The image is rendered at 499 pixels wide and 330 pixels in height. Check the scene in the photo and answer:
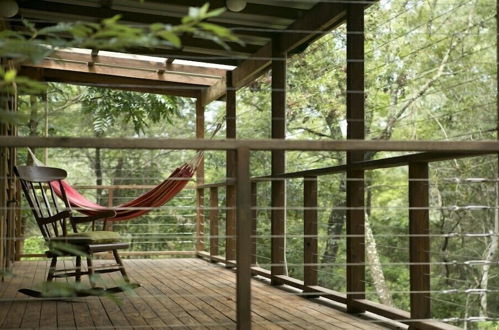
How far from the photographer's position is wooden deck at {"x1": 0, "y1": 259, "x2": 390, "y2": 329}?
3.02 metres

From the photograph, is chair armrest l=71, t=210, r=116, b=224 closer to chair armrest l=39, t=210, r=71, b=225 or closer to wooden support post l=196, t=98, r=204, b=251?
chair armrest l=39, t=210, r=71, b=225

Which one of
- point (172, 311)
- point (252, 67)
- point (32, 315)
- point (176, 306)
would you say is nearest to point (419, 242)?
point (172, 311)

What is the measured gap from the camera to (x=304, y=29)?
421 centimetres

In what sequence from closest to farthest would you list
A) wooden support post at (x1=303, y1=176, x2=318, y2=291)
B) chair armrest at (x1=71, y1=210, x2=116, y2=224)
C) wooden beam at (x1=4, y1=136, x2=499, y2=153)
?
wooden beam at (x1=4, y1=136, x2=499, y2=153) < wooden support post at (x1=303, y1=176, x2=318, y2=291) < chair armrest at (x1=71, y1=210, x2=116, y2=224)

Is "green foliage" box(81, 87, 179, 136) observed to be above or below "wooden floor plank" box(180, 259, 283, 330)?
above

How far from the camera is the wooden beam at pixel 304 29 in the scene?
3756mm

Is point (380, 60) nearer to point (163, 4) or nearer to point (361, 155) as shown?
point (163, 4)

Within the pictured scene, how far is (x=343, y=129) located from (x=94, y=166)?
494cm

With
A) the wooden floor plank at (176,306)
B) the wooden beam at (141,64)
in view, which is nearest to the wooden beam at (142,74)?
the wooden beam at (141,64)

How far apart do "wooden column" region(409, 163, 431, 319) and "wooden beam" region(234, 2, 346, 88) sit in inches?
35.0

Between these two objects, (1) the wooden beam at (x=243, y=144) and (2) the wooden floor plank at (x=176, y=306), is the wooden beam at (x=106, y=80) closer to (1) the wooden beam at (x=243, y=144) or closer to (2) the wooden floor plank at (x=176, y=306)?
(2) the wooden floor plank at (x=176, y=306)

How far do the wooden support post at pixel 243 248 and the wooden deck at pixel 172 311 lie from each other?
0.50m

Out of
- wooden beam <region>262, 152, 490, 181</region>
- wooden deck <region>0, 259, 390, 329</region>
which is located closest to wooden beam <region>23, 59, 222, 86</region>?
wooden deck <region>0, 259, 390, 329</region>

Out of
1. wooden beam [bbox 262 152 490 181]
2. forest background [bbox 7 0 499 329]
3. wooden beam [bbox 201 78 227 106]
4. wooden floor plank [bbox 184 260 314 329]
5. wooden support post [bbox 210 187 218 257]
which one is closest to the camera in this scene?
wooden beam [bbox 262 152 490 181]
